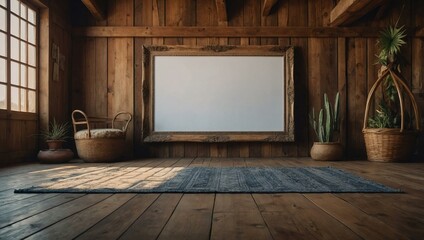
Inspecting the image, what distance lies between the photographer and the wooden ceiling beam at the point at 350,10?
13.2 ft

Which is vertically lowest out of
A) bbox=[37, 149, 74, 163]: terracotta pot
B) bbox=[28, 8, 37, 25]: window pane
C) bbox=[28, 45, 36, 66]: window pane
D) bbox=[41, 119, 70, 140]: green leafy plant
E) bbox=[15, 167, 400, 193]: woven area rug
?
bbox=[15, 167, 400, 193]: woven area rug

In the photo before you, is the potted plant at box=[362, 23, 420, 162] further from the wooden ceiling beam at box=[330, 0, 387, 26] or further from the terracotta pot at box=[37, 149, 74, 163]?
the terracotta pot at box=[37, 149, 74, 163]

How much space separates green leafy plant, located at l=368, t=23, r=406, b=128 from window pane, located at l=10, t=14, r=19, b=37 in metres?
4.19

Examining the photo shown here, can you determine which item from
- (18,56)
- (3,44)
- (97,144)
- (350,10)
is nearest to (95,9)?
(18,56)

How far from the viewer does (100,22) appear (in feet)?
15.8

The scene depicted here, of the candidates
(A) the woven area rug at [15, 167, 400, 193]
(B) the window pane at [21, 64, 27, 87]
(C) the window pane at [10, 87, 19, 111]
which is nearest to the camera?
(A) the woven area rug at [15, 167, 400, 193]

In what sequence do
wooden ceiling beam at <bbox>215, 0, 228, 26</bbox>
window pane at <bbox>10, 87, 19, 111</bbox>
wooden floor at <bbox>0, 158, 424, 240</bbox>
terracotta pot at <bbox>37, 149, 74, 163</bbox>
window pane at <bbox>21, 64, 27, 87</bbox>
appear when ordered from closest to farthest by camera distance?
wooden floor at <bbox>0, 158, 424, 240</bbox> < window pane at <bbox>10, 87, 19, 111</bbox> < terracotta pot at <bbox>37, 149, 74, 163</bbox> < window pane at <bbox>21, 64, 27, 87</bbox> < wooden ceiling beam at <bbox>215, 0, 228, 26</bbox>

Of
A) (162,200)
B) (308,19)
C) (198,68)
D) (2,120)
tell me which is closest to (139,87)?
(198,68)

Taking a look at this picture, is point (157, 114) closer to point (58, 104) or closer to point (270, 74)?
point (58, 104)

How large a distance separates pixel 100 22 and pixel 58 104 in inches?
49.4

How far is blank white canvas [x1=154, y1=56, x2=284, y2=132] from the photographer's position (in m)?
4.71

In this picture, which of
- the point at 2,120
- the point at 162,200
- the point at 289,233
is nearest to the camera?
the point at 289,233

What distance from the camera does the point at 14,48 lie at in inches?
146

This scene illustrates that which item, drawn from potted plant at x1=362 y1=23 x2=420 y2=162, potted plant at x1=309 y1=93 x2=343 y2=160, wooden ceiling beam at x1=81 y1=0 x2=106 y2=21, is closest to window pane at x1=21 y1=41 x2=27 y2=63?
wooden ceiling beam at x1=81 y1=0 x2=106 y2=21
